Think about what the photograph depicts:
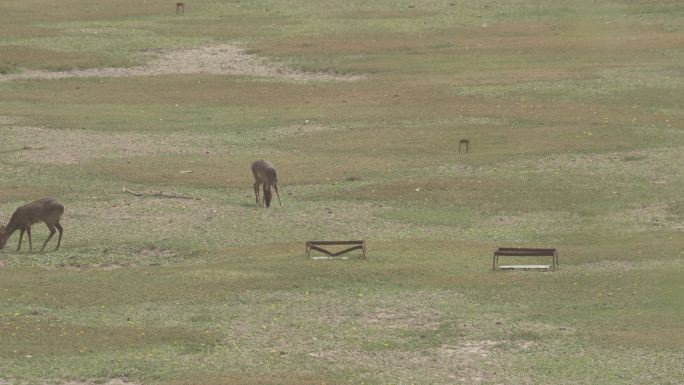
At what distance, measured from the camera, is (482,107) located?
2270 inches

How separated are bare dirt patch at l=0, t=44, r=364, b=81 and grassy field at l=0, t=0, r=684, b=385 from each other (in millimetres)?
300

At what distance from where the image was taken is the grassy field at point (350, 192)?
28.0 metres

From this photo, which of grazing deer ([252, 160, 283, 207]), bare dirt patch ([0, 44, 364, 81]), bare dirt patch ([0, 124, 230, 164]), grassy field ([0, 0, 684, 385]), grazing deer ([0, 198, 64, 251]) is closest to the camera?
grassy field ([0, 0, 684, 385])

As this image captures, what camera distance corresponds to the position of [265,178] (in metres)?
42.2

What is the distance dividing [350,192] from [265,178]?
2972mm

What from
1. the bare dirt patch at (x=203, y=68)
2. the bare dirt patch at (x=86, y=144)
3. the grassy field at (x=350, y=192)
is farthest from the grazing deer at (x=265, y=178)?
the bare dirt patch at (x=203, y=68)

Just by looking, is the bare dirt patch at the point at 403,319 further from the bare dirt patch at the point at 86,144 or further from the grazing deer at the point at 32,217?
the bare dirt patch at the point at 86,144

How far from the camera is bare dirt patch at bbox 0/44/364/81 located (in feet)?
218

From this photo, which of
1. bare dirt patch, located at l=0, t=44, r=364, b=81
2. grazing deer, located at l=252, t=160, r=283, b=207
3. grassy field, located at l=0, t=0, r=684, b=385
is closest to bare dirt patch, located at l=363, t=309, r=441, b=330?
grassy field, located at l=0, t=0, r=684, b=385

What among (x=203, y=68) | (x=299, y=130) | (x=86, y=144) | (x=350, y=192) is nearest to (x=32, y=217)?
(x=350, y=192)

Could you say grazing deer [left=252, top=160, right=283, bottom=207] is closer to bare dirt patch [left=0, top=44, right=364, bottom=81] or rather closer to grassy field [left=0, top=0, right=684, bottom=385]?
grassy field [left=0, top=0, right=684, bottom=385]

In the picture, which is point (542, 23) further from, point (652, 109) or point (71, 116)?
point (71, 116)

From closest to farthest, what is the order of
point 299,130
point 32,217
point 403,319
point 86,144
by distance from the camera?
point 403,319
point 32,217
point 86,144
point 299,130

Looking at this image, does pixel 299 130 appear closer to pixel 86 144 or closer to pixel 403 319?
pixel 86 144
